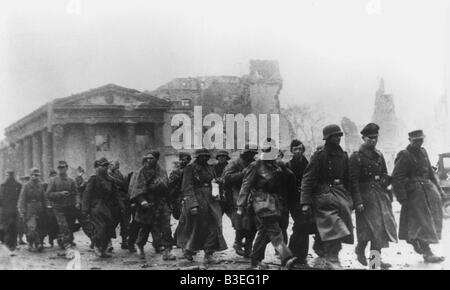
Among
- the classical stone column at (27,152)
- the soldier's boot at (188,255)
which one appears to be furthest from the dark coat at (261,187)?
the classical stone column at (27,152)

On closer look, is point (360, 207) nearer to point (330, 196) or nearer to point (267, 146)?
point (330, 196)


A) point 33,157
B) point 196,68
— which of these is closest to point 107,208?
point 196,68

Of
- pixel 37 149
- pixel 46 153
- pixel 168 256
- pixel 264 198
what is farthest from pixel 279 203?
pixel 37 149

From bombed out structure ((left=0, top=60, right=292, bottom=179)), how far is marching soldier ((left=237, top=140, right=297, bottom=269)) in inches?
794

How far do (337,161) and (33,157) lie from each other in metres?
32.6

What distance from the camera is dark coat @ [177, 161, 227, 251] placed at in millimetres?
Answer: 9938

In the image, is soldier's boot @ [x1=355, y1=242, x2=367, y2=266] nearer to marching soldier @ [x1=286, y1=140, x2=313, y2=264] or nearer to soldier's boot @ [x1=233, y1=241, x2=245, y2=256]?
marching soldier @ [x1=286, y1=140, x2=313, y2=264]

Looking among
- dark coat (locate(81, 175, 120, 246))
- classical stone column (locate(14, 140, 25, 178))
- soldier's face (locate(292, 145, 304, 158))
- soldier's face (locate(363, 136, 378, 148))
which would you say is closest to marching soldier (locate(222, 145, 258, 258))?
soldier's face (locate(292, 145, 304, 158))

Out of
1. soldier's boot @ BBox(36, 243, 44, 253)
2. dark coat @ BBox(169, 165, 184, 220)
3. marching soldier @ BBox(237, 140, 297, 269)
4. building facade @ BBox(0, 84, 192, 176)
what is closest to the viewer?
marching soldier @ BBox(237, 140, 297, 269)

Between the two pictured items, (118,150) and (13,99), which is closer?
(13,99)

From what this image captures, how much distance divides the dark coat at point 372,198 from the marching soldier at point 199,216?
2.59 meters

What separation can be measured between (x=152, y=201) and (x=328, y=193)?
3.94 metres

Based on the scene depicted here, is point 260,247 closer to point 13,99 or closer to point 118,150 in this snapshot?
point 13,99

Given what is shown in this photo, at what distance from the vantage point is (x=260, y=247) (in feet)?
29.2
